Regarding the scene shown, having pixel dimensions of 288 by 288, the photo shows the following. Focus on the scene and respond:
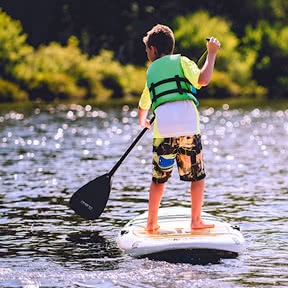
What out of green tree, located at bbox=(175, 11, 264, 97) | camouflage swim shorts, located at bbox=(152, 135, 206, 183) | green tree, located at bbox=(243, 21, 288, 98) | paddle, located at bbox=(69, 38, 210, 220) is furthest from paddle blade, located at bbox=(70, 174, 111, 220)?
green tree, located at bbox=(243, 21, 288, 98)

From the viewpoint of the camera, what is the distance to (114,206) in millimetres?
12258

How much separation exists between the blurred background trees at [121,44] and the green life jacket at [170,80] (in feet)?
134

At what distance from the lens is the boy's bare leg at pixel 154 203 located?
29.3 ft

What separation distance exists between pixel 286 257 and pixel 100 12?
59.1 metres

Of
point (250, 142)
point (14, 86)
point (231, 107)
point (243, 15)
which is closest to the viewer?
point (250, 142)

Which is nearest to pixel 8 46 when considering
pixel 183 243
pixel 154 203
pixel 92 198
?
pixel 92 198

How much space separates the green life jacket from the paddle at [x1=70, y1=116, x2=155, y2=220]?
1365mm

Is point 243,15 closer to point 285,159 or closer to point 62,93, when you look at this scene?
point 62,93

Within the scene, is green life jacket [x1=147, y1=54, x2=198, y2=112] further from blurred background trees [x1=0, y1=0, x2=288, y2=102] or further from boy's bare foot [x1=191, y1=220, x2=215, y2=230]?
blurred background trees [x1=0, y1=0, x2=288, y2=102]

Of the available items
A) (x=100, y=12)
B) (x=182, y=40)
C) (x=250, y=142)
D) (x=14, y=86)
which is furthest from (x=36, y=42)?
(x=250, y=142)

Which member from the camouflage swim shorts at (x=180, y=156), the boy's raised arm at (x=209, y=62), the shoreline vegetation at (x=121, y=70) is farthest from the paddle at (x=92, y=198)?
the shoreline vegetation at (x=121, y=70)

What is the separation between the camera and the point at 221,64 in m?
60.5

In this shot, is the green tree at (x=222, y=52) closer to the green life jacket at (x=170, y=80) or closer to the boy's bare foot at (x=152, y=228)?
the boy's bare foot at (x=152, y=228)

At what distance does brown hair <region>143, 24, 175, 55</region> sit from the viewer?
8692mm
